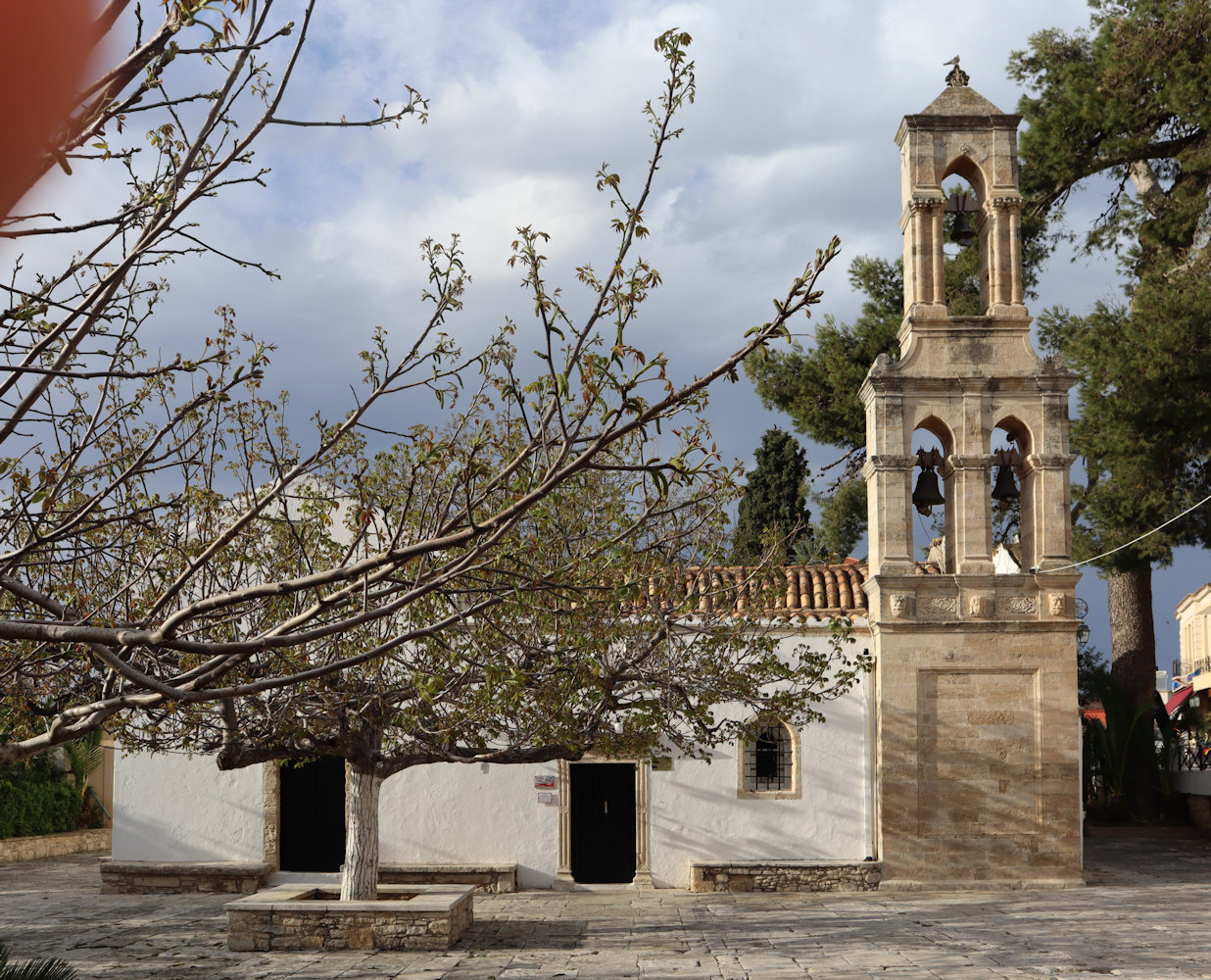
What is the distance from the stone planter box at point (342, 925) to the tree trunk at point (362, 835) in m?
0.40

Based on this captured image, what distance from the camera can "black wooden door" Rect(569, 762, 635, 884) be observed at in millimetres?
18609

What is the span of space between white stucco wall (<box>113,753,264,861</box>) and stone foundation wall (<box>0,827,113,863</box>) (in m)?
6.18

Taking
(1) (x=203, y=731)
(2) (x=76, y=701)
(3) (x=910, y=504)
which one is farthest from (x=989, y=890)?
(2) (x=76, y=701)

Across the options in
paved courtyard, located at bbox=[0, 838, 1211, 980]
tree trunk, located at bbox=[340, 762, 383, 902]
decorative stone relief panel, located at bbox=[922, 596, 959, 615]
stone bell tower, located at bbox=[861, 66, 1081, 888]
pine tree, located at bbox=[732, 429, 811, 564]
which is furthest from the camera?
pine tree, located at bbox=[732, 429, 811, 564]

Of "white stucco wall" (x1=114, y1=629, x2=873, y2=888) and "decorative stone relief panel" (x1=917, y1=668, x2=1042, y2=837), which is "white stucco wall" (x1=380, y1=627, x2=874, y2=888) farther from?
"decorative stone relief panel" (x1=917, y1=668, x2=1042, y2=837)

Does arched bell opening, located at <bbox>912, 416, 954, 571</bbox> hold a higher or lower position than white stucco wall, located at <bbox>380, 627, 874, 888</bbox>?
higher

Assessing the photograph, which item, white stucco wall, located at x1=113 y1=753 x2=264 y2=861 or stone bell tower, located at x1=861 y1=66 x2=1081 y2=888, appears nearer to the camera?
stone bell tower, located at x1=861 y1=66 x2=1081 y2=888

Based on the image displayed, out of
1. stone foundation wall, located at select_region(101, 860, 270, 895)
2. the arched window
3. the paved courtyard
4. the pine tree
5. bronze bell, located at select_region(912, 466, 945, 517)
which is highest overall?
the pine tree

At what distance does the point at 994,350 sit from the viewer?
60.2ft

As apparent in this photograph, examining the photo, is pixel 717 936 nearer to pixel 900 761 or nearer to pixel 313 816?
pixel 900 761

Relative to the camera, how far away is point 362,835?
45.9ft

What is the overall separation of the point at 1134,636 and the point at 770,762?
38.6ft

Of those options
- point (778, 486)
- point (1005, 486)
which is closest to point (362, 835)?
point (1005, 486)

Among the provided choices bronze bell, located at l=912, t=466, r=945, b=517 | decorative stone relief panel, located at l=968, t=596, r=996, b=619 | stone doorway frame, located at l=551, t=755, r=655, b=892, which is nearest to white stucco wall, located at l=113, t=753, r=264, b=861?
stone doorway frame, located at l=551, t=755, r=655, b=892
